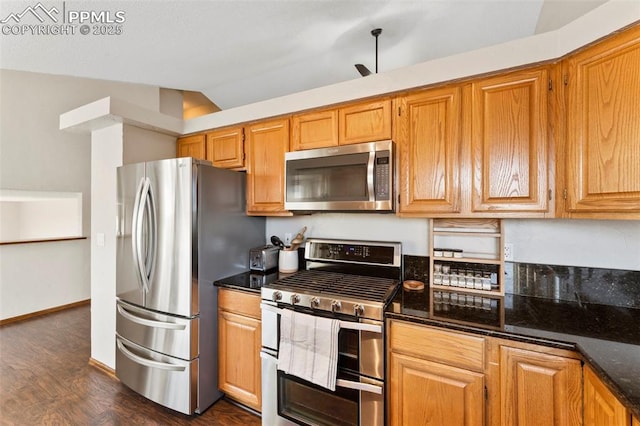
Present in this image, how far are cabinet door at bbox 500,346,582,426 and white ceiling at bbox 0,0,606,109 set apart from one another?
2130 millimetres

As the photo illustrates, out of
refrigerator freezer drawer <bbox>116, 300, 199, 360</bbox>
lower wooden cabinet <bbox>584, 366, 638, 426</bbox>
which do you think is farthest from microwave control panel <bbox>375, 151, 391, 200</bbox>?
refrigerator freezer drawer <bbox>116, 300, 199, 360</bbox>

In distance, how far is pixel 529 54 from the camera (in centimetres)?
145

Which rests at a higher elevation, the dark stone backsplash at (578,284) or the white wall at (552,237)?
the white wall at (552,237)

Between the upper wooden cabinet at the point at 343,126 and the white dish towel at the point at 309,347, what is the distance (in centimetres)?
122

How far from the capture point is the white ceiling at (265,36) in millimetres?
1684

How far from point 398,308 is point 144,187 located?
1986mm

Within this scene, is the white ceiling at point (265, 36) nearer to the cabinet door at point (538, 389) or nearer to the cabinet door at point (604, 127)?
the cabinet door at point (604, 127)

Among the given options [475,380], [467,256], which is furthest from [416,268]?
[475,380]

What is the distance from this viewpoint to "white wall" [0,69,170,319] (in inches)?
143

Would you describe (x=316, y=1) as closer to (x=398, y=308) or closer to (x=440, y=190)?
(x=440, y=190)

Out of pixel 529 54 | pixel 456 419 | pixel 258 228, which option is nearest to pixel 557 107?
pixel 529 54

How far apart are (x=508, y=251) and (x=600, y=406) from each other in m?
0.95

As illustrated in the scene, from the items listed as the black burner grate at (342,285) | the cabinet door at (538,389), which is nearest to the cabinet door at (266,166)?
the black burner grate at (342,285)

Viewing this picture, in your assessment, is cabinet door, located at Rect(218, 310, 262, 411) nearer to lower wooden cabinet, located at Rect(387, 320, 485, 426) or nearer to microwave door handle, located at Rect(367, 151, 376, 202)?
lower wooden cabinet, located at Rect(387, 320, 485, 426)
